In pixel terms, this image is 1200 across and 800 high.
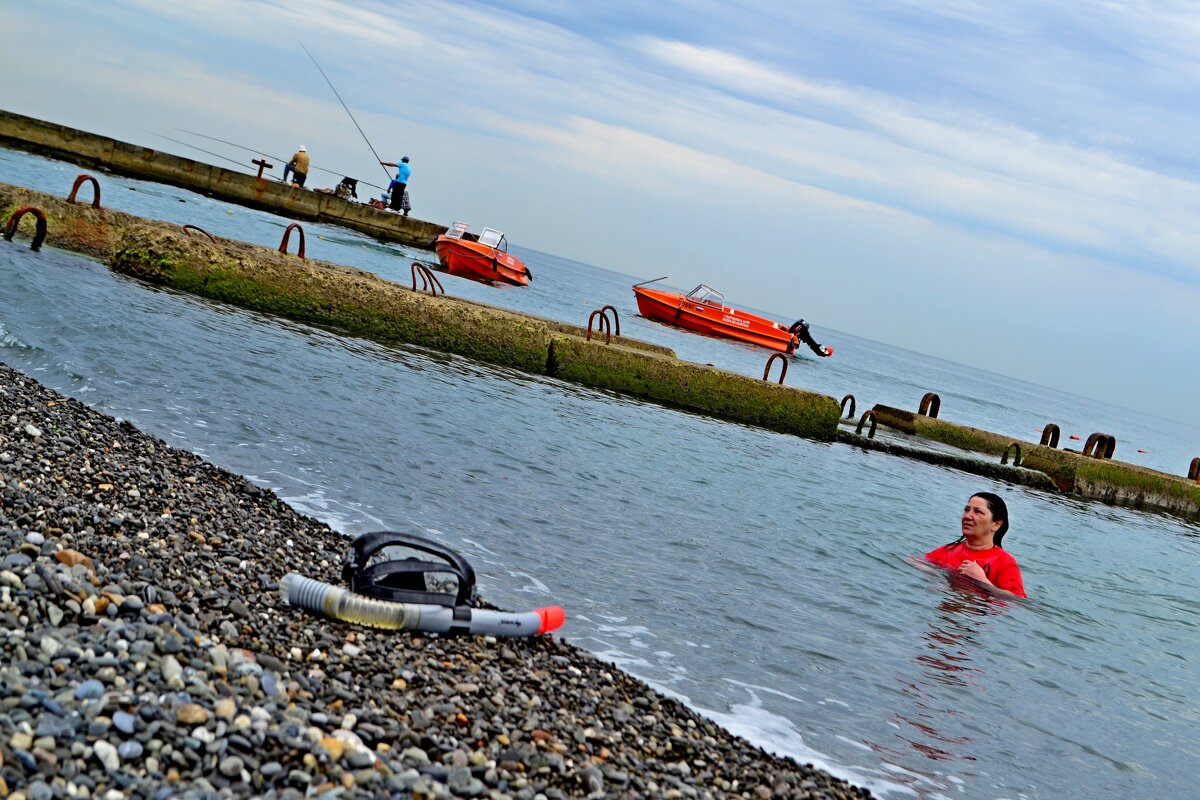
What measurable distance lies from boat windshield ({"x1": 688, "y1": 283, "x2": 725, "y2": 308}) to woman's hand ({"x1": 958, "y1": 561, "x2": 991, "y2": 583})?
3908cm

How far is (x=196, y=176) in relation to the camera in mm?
47281

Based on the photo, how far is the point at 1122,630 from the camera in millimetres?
10648

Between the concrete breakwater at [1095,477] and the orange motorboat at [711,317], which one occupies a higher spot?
the orange motorboat at [711,317]

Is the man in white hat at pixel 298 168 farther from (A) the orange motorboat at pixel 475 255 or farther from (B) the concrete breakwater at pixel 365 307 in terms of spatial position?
(B) the concrete breakwater at pixel 365 307

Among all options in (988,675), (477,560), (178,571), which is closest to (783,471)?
(988,675)

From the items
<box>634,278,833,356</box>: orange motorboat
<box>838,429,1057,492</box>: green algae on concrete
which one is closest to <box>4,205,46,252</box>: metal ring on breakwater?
<box>838,429,1057,492</box>: green algae on concrete

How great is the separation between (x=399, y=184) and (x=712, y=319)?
1570 cm

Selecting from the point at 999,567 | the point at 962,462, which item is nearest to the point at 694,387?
the point at 962,462

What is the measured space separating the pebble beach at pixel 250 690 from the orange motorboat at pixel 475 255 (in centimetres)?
4191

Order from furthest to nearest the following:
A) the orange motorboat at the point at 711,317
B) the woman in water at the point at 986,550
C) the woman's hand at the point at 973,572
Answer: the orange motorboat at the point at 711,317 < the woman's hand at the point at 973,572 < the woman in water at the point at 986,550

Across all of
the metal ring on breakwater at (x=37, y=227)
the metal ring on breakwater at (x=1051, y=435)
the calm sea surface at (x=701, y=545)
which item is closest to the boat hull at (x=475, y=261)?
the metal ring on breakwater at (x=1051, y=435)

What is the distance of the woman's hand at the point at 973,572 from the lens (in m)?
10.6

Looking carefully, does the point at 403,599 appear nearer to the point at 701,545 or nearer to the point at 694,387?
the point at 701,545

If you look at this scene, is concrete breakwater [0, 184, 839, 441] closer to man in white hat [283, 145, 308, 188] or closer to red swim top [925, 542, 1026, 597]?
red swim top [925, 542, 1026, 597]
